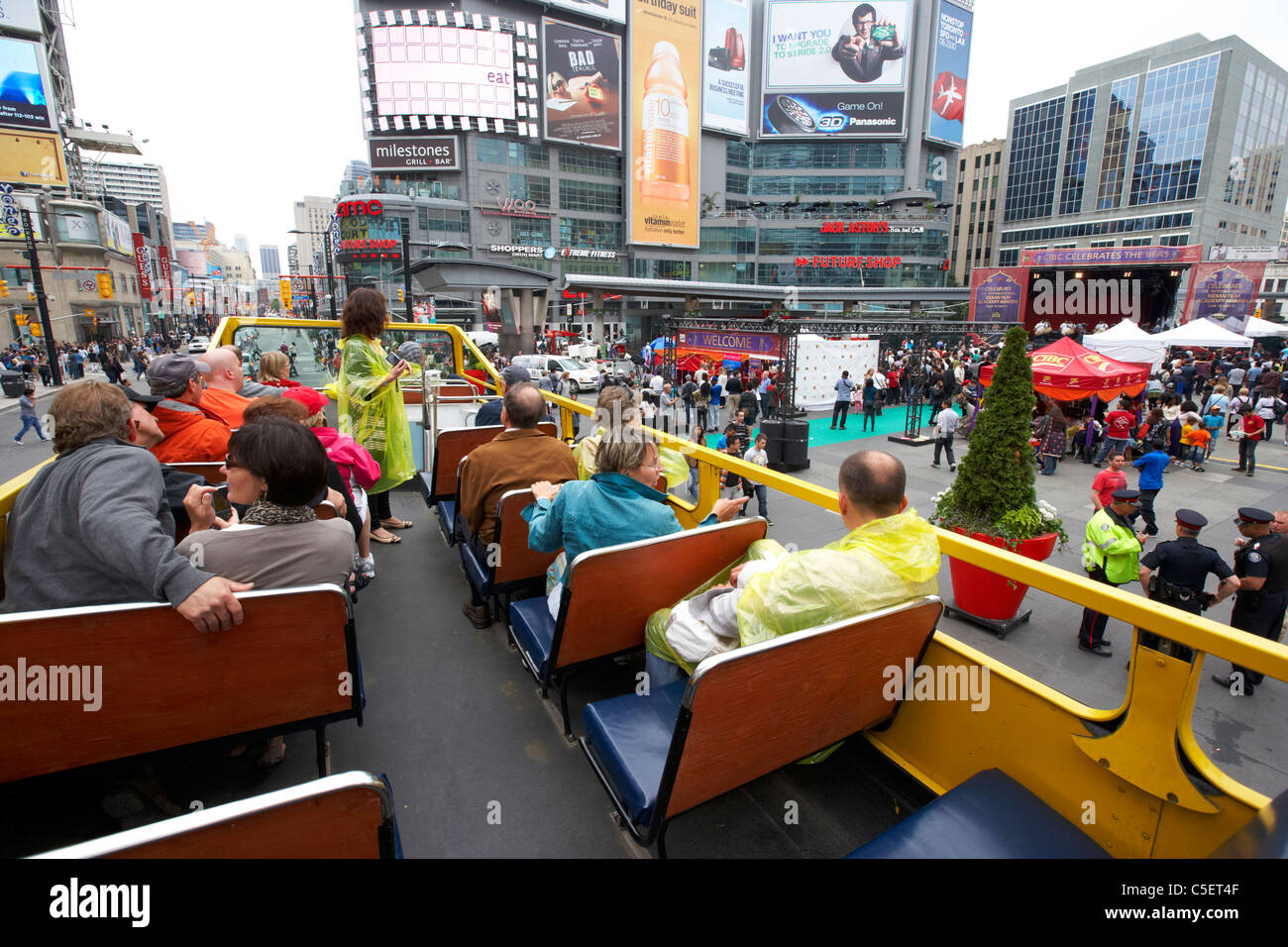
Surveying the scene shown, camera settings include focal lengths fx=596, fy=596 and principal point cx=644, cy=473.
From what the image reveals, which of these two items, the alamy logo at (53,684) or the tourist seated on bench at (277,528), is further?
the tourist seated on bench at (277,528)

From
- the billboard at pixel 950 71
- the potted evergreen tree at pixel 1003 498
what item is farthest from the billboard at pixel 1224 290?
the billboard at pixel 950 71

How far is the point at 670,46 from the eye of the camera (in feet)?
212

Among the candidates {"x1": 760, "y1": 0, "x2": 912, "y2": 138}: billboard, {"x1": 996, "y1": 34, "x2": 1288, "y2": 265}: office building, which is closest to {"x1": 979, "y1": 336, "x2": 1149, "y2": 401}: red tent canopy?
{"x1": 760, "y1": 0, "x2": 912, "y2": 138}: billboard

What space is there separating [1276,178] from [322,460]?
118 metres

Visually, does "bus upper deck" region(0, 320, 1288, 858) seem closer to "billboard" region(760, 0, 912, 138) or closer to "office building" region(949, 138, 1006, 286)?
"billboard" region(760, 0, 912, 138)

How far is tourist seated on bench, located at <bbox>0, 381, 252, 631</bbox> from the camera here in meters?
2.02

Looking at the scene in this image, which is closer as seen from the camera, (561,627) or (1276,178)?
(561,627)

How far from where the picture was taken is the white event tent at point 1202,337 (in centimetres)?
1794

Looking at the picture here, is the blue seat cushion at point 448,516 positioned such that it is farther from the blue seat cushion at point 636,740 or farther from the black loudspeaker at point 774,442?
the black loudspeaker at point 774,442

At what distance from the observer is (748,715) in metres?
1.94

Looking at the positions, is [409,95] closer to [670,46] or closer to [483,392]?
[670,46]

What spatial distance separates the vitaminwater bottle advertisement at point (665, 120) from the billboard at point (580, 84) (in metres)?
2.45
